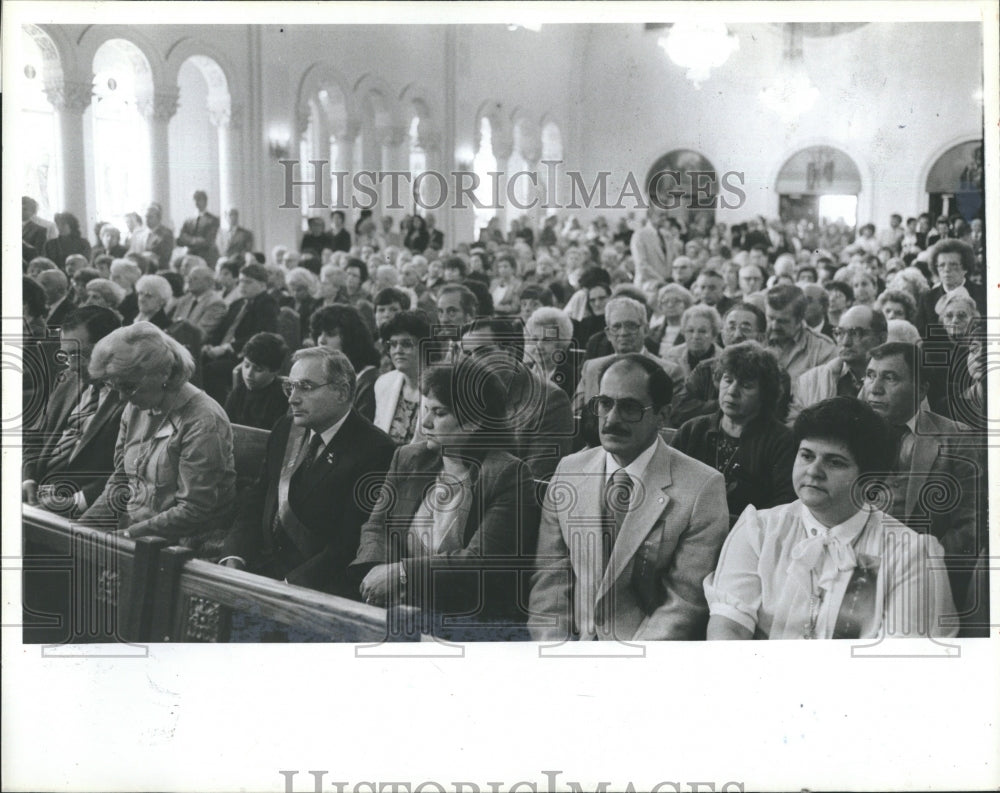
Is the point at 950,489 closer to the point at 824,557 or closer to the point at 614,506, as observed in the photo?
the point at 824,557

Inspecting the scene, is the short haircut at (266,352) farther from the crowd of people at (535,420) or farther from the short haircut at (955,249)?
the short haircut at (955,249)

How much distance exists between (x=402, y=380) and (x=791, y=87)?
6.05ft

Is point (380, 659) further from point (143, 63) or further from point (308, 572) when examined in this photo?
point (143, 63)

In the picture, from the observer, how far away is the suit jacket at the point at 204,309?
16.0 ft

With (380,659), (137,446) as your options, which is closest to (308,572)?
(380,659)

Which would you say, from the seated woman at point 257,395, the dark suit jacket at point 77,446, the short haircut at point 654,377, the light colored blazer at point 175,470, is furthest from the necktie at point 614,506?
the dark suit jacket at point 77,446

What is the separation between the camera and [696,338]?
493 centimetres

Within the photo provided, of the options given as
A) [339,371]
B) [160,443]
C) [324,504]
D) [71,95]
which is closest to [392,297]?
[339,371]

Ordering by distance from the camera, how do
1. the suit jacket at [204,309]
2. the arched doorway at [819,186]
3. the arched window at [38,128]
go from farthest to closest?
the suit jacket at [204,309], the arched doorway at [819,186], the arched window at [38,128]

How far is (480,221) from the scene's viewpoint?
4.89m

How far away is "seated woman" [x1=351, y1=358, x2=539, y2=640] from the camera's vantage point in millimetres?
4758

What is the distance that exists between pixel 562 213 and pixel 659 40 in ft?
2.43

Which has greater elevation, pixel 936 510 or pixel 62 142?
pixel 62 142

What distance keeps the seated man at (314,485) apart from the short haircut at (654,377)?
3.04ft
